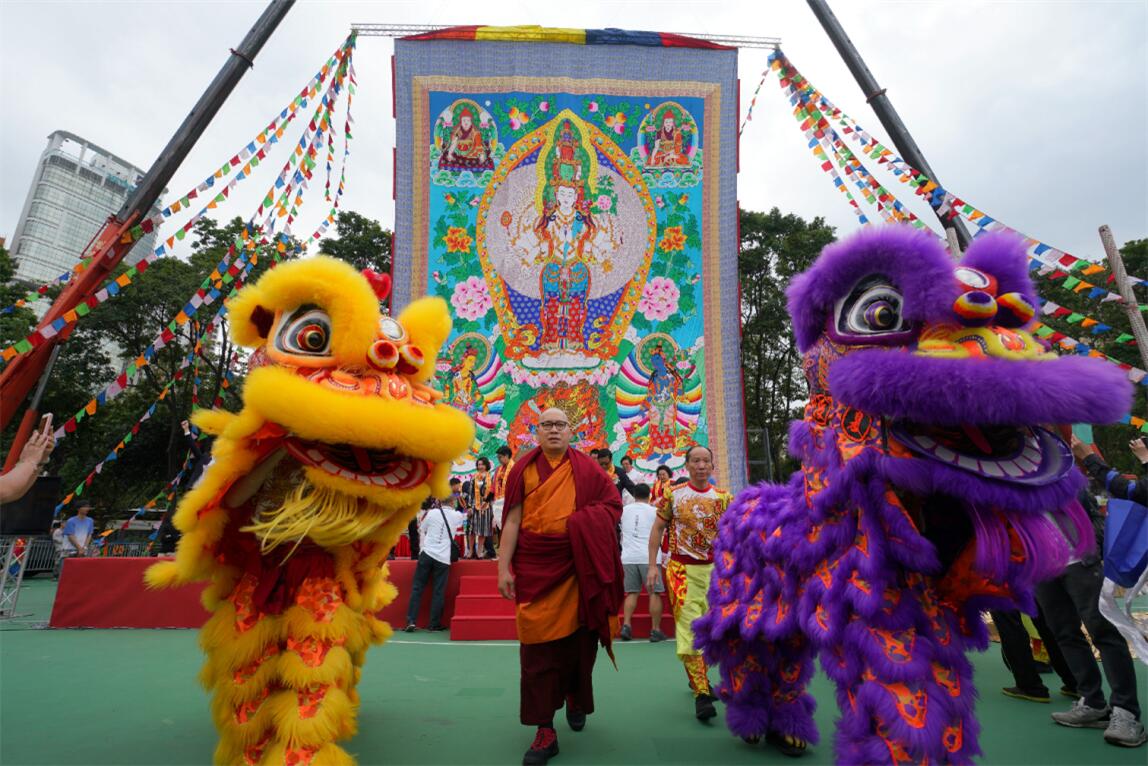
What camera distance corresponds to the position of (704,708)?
3449 millimetres

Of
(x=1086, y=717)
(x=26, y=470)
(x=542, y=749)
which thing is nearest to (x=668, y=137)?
(x=1086, y=717)

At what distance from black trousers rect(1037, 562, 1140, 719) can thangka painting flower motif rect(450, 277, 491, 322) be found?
7158mm

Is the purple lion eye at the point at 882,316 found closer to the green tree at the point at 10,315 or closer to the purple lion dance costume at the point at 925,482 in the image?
the purple lion dance costume at the point at 925,482

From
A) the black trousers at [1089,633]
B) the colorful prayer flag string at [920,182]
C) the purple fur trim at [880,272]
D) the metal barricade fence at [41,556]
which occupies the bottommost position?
the metal barricade fence at [41,556]

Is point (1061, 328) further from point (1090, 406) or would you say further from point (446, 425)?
point (446, 425)

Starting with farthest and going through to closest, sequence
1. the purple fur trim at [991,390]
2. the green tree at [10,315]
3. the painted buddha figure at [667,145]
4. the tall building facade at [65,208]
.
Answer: the tall building facade at [65,208] < the green tree at [10,315] < the painted buddha figure at [667,145] < the purple fur trim at [991,390]

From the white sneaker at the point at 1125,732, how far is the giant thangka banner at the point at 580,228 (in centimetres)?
589

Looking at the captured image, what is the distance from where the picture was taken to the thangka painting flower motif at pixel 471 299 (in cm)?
921

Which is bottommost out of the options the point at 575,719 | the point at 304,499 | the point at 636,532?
the point at 575,719

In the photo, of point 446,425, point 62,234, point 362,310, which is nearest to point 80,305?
point 362,310

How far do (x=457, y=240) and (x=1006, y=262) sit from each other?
25.6ft

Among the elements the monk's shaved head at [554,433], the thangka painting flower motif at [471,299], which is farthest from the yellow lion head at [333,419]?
the thangka painting flower motif at [471,299]

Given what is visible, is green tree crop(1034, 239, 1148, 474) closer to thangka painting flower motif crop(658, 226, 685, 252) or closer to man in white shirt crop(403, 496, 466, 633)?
thangka painting flower motif crop(658, 226, 685, 252)

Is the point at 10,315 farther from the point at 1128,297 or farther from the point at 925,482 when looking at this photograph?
the point at 1128,297
